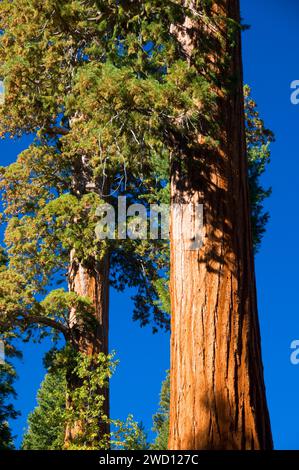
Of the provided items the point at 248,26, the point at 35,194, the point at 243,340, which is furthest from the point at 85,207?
the point at 243,340

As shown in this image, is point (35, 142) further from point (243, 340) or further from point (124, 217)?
point (243, 340)

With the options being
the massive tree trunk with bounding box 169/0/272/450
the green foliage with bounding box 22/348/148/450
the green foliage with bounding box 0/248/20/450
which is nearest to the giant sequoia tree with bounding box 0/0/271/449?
the massive tree trunk with bounding box 169/0/272/450

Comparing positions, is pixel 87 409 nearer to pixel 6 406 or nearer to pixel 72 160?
pixel 72 160

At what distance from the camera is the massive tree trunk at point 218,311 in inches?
218

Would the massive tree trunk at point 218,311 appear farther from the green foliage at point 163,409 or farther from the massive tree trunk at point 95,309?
the green foliage at point 163,409

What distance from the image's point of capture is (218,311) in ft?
18.8

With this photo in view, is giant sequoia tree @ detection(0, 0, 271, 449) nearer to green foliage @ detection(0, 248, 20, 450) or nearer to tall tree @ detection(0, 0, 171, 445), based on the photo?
tall tree @ detection(0, 0, 171, 445)

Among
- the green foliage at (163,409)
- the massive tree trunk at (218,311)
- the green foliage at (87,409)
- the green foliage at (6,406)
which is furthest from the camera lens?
the green foliage at (163,409)

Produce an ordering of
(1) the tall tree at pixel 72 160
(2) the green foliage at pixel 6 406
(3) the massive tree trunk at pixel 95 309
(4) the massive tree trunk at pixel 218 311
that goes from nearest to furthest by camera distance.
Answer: (4) the massive tree trunk at pixel 218 311 < (1) the tall tree at pixel 72 160 < (3) the massive tree trunk at pixel 95 309 < (2) the green foliage at pixel 6 406

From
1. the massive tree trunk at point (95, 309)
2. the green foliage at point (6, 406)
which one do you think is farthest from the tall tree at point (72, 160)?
the green foliage at point (6, 406)

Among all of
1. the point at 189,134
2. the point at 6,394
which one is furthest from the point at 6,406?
the point at 189,134

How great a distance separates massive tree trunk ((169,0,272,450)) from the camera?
5.53m

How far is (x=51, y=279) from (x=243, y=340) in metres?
8.26

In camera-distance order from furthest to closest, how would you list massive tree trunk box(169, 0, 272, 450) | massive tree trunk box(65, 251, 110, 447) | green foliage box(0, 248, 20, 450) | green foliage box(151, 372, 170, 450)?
green foliage box(151, 372, 170, 450) < green foliage box(0, 248, 20, 450) < massive tree trunk box(65, 251, 110, 447) < massive tree trunk box(169, 0, 272, 450)
